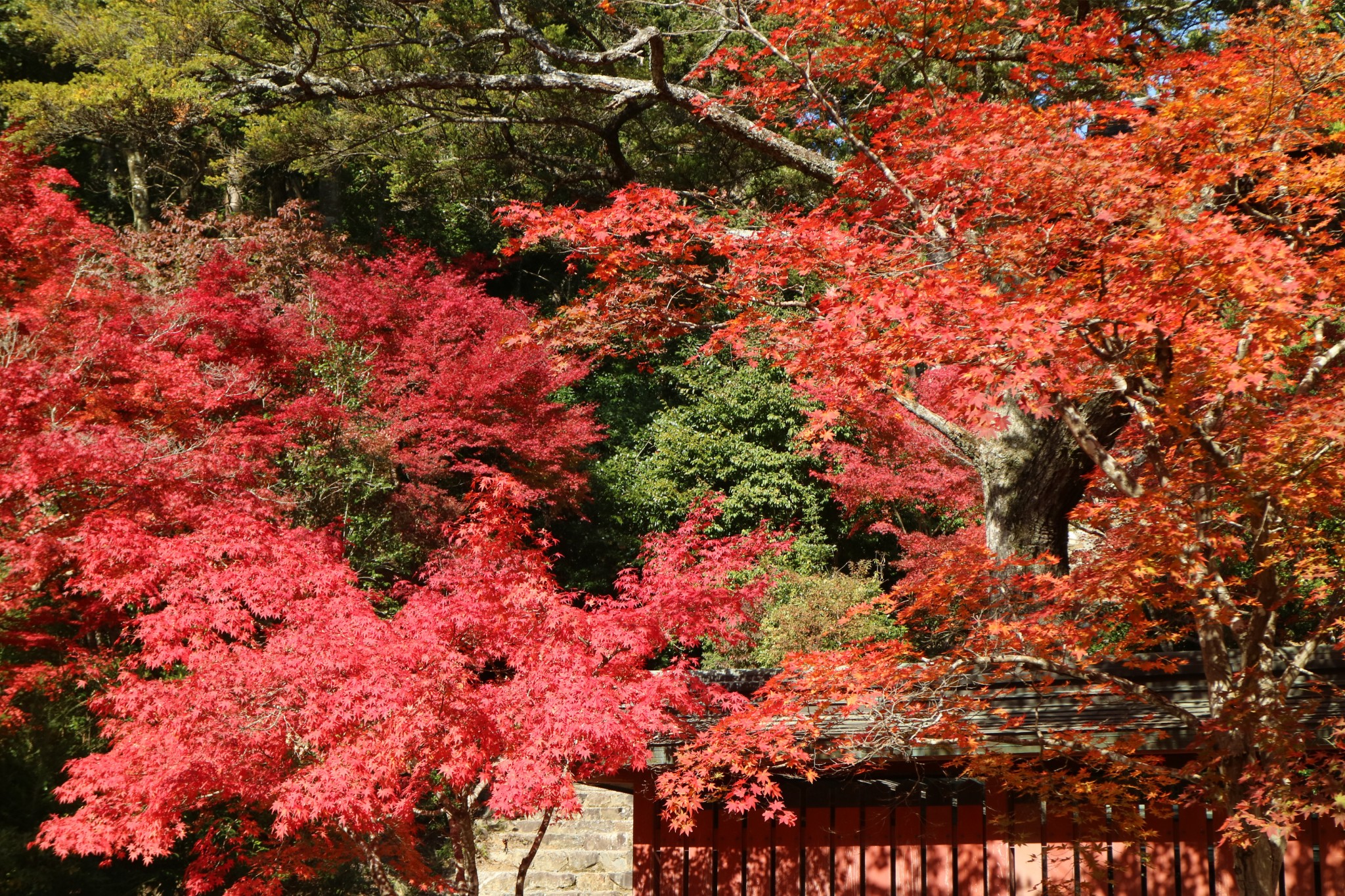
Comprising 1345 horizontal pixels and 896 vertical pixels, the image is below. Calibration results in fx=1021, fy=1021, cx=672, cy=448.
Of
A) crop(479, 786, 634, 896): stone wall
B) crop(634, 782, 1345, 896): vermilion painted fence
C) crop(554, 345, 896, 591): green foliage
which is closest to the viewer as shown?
crop(634, 782, 1345, 896): vermilion painted fence

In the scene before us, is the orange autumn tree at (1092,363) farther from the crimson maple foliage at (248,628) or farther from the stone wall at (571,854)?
the stone wall at (571,854)

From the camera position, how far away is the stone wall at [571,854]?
974 cm

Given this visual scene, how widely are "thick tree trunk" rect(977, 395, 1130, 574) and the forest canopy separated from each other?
32mm

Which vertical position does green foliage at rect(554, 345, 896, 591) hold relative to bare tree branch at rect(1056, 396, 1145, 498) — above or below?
above

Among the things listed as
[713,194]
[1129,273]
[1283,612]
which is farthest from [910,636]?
[1129,273]

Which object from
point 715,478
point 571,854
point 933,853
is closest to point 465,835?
point 933,853

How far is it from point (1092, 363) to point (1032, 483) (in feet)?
5.67

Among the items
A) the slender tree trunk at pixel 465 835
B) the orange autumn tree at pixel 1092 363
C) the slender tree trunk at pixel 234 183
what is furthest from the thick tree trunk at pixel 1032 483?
the slender tree trunk at pixel 234 183

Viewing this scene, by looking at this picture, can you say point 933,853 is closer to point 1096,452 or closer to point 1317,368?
point 1096,452

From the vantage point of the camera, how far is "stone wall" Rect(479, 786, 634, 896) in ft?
32.0

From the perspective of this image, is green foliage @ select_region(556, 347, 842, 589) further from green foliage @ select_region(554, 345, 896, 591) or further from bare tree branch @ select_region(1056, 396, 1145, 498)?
bare tree branch @ select_region(1056, 396, 1145, 498)

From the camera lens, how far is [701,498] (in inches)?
317

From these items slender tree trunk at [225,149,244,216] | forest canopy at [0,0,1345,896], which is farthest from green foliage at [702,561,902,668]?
slender tree trunk at [225,149,244,216]

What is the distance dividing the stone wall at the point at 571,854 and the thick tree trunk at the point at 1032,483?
4.94 meters
